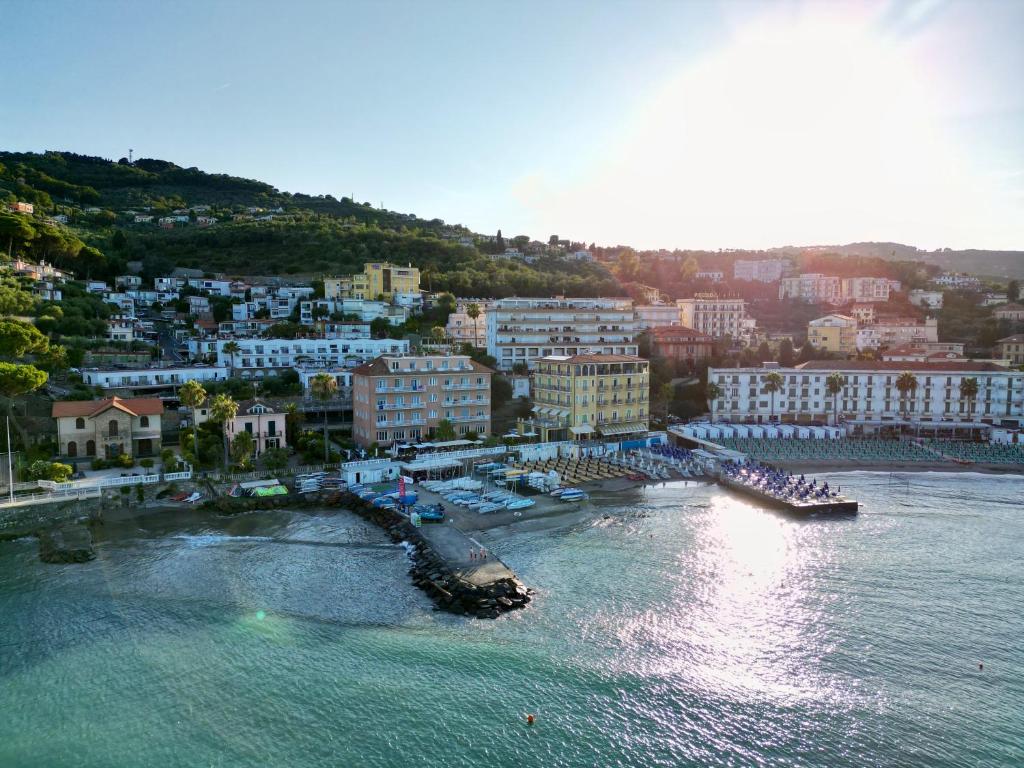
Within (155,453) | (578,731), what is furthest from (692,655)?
(155,453)

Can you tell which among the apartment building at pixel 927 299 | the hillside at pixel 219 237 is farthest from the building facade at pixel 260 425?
the apartment building at pixel 927 299

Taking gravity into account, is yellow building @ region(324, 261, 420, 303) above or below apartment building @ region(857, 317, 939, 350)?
above

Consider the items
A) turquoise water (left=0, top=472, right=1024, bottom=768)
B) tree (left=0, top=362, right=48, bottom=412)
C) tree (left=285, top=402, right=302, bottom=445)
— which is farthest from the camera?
tree (left=285, top=402, right=302, bottom=445)

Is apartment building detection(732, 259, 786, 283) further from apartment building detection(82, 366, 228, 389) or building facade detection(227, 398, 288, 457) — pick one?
building facade detection(227, 398, 288, 457)

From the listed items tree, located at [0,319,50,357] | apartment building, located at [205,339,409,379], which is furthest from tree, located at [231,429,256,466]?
apartment building, located at [205,339,409,379]

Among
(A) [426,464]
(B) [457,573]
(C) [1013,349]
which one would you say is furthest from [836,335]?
(B) [457,573]
